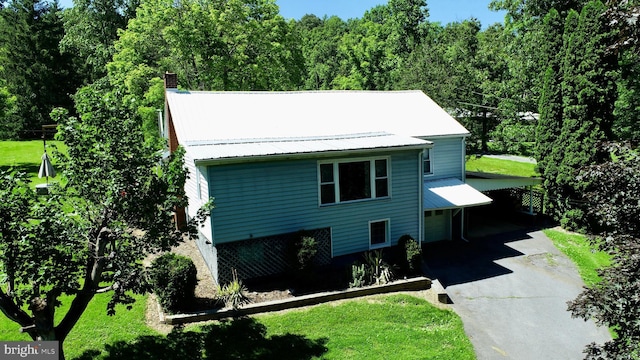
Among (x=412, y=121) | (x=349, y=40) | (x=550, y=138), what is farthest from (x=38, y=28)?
(x=550, y=138)

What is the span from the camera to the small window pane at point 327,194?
14.9m

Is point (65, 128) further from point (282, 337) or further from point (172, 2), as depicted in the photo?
point (172, 2)

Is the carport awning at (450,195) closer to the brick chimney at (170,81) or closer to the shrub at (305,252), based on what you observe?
the shrub at (305,252)

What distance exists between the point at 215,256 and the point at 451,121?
14.0 m

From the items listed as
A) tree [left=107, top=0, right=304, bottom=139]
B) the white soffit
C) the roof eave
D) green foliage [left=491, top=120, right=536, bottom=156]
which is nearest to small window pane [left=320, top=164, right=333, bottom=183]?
the roof eave

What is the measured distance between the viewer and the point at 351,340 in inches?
425

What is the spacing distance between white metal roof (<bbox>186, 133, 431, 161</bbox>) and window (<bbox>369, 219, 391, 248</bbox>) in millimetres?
Answer: 3090

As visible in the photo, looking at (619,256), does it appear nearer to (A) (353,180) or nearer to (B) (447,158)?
(A) (353,180)

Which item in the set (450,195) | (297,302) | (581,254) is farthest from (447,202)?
(297,302)

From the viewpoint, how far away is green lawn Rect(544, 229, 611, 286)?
651 inches

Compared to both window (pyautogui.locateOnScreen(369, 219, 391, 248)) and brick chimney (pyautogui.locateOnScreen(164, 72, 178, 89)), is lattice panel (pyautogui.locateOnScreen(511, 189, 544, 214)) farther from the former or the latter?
brick chimney (pyautogui.locateOnScreen(164, 72, 178, 89))

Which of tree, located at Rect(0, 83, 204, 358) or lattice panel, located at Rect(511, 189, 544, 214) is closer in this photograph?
tree, located at Rect(0, 83, 204, 358)

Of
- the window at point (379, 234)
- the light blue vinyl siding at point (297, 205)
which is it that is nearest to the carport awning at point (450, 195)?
the light blue vinyl siding at point (297, 205)

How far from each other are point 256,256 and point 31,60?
149 ft
